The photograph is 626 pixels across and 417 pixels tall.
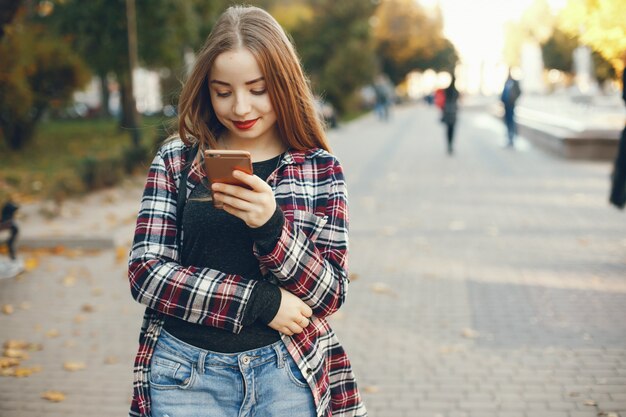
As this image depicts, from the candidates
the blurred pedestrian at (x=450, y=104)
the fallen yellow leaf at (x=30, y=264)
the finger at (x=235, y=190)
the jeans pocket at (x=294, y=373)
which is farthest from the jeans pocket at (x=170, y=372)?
the blurred pedestrian at (x=450, y=104)

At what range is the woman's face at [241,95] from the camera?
1941mm

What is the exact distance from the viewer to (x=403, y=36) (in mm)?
64500

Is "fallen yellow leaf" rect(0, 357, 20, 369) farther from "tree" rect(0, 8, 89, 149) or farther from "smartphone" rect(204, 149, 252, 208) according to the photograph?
"tree" rect(0, 8, 89, 149)

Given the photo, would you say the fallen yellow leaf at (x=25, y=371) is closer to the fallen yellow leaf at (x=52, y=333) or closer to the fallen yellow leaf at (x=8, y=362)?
the fallen yellow leaf at (x=8, y=362)

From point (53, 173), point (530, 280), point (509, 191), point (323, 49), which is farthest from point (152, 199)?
point (323, 49)

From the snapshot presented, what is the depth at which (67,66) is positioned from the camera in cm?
2275

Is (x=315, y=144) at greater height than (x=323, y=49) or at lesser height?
greater

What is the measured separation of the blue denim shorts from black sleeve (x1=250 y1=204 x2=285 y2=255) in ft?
1.01

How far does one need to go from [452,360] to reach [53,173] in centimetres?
1316

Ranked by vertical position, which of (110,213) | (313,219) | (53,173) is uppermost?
(313,219)

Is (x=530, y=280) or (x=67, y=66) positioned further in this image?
(x=67, y=66)

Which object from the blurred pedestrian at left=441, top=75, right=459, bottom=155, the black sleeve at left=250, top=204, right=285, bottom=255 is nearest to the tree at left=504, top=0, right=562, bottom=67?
the blurred pedestrian at left=441, top=75, right=459, bottom=155

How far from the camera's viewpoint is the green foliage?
18781 millimetres

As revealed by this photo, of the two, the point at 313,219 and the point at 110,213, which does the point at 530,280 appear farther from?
the point at 110,213
